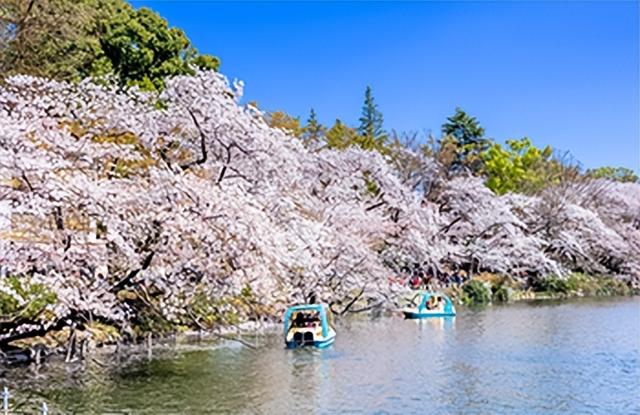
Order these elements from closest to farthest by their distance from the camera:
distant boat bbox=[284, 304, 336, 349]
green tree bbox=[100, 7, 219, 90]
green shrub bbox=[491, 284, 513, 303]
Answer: distant boat bbox=[284, 304, 336, 349], green tree bbox=[100, 7, 219, 90], green shrub bbox=[491, 284, 513, 303]

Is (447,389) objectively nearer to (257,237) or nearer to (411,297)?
(257,237)

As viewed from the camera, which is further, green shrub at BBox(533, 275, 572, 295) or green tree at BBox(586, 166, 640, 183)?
green tree at BBox(586, 166, 640, 183)

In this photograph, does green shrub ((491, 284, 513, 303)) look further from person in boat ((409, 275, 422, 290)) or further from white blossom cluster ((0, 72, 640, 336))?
white blossom cluster ((0, 72, 640, 336))

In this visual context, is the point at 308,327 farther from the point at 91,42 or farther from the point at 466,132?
the point at 466,132

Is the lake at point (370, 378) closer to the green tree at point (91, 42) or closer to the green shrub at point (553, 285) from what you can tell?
the green tree at point (91, 42)

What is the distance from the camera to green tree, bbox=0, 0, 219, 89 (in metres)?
21.0

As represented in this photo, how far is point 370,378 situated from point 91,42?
16.7 meters

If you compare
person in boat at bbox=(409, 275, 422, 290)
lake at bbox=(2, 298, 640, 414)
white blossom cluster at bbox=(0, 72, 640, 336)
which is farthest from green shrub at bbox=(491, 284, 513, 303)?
lake at bbox=(2, 298, 640, 414)

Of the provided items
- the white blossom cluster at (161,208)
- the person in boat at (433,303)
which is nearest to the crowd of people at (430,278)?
the person in boat at (433,303)

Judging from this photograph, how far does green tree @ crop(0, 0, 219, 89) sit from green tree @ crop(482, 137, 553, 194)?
18.5 m

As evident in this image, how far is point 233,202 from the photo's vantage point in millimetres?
11500

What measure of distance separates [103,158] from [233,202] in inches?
120

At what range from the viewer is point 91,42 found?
23938 millimetres

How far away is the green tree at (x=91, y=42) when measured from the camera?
69.1 feet
